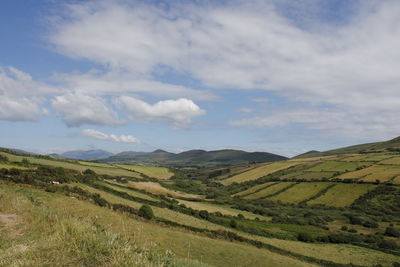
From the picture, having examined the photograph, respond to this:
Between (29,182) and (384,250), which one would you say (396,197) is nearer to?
(384,250)

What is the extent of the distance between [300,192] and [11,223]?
11433 centimetres

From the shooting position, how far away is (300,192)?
113062 millimetres

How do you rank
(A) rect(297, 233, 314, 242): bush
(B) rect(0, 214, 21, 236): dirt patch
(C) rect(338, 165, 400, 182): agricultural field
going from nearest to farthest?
1. (B) rect(0, 214, 21, 236): dirt patch
2. (A) rect(297, 233, 314, 242): bush
3. (C) rect(338, 165, 400, 182): agricultural field

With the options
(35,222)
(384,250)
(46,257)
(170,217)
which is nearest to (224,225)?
(170,217)

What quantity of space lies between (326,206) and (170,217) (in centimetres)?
7463

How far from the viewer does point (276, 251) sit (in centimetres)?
3638

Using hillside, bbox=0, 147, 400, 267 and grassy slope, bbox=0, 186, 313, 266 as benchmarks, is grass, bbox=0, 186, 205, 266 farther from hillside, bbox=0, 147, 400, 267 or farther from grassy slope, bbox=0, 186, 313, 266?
grassy slope, bbox=0, 186, 313, 266

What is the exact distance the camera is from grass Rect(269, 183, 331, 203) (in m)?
108

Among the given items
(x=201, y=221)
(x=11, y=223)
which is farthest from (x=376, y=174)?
(x=11, y=223)

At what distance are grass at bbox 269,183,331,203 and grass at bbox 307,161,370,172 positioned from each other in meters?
26.8

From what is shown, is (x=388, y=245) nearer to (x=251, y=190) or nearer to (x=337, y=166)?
(x=251, y=190)

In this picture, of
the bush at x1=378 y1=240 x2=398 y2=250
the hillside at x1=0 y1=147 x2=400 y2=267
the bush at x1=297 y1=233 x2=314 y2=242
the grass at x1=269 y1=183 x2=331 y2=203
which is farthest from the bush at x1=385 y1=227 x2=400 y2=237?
the grass at x1=269 y1=183 x2=331 y2=203

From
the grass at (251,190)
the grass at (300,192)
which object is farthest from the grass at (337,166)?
the grass at (251,190)

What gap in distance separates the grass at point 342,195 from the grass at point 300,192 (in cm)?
459
